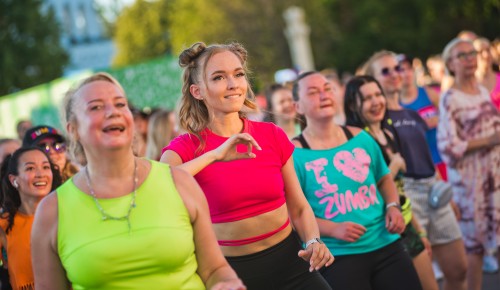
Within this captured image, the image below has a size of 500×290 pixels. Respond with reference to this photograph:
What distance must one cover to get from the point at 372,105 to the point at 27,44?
44822 mm

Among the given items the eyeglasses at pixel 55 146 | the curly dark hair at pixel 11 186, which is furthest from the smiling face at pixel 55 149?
the curly dark hair at pixel 11 186

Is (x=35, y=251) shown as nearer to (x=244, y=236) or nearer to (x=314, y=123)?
(x=244, y=236)

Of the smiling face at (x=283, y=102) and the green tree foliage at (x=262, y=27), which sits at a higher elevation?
the green tree foliage at (x=262, y=27)

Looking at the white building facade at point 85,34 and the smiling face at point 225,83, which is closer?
the smiling face at point 225,83

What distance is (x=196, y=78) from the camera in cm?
526

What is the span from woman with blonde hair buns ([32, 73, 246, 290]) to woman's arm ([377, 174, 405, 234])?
2.19m

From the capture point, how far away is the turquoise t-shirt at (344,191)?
597cm

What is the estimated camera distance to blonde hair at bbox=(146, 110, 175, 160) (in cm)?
991

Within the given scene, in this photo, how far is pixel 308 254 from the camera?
4848 mm

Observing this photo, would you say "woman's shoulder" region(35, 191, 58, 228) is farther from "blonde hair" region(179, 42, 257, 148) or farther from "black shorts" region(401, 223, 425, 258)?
"black shorts" region(401, 223, 425, 258)

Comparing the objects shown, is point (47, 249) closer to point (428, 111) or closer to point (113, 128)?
point (113, 128)

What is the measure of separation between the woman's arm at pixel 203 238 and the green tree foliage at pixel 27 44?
4506 cm

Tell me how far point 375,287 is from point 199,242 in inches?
84.6

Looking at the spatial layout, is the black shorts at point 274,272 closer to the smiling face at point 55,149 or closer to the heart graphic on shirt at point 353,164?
the heart graphic on shirt at point 353,164
